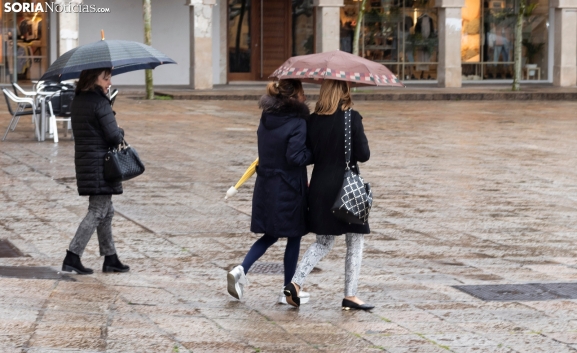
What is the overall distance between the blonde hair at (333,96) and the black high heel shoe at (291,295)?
3.70ft

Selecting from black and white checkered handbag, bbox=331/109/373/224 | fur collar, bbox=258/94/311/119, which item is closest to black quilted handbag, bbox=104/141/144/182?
fur collar, bbox=258/94/311/119

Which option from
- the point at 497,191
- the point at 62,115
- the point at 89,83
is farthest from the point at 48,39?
the point at 89,83

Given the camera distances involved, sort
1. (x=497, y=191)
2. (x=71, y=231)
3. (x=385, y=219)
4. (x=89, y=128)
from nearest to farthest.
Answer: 1. (x=89, y=128)
2. (x=71, y=231)
3. (x=385, y=219)
4. (x=497, y=191)

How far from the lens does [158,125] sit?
2108 centimetres

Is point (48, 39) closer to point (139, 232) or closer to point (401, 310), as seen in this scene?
point (139, 232)

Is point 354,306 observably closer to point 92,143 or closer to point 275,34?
point 92,143

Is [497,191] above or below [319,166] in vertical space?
below

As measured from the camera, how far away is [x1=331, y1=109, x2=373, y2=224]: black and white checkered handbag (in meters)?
6.62

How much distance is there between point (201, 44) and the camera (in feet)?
112

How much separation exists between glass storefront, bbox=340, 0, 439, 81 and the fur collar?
3305cm

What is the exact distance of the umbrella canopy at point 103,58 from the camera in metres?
7.78

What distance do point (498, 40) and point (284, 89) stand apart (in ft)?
114

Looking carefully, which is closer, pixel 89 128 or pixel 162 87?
pixel 89 128

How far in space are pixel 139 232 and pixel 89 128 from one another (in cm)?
224
